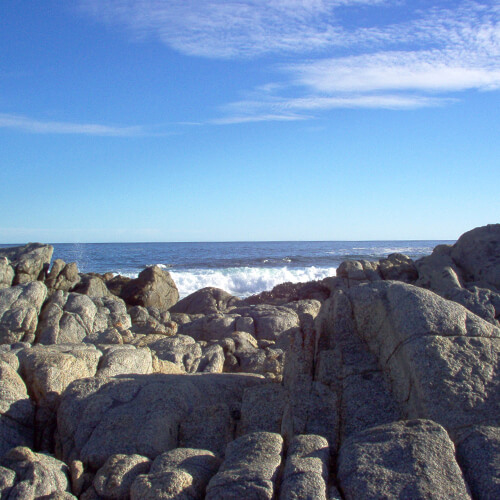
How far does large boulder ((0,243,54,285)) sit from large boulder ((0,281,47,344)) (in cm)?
306

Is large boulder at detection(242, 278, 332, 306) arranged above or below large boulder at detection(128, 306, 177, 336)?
above

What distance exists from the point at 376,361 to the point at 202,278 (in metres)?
30.9

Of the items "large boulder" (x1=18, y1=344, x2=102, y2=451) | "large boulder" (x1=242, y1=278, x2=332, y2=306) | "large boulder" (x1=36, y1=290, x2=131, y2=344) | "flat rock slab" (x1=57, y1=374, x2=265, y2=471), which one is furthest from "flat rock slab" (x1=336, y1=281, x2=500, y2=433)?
"large boulder" (x1=242, y1=278, x2=332, y2=306)

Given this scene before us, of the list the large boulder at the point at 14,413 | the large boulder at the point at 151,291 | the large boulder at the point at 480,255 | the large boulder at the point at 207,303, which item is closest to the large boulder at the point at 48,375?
the large boulder at the point at 14,413

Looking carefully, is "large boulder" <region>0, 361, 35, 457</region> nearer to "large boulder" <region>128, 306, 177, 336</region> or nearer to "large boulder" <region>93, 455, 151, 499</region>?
"large boulder" <region>93, 455, 151, 499</region>

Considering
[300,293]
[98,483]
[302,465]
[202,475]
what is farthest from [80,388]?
[300,293]

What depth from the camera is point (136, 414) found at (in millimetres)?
6539

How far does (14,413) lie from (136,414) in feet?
5.19

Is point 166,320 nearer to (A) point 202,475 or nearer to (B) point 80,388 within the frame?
(B) point 80,388

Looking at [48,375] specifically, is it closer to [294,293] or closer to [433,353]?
[433,353]

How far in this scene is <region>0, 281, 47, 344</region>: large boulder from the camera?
14.1m

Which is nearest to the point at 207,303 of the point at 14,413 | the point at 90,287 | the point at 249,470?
the point at 90,287

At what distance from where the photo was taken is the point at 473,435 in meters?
4.89

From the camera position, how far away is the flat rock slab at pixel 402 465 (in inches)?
166
